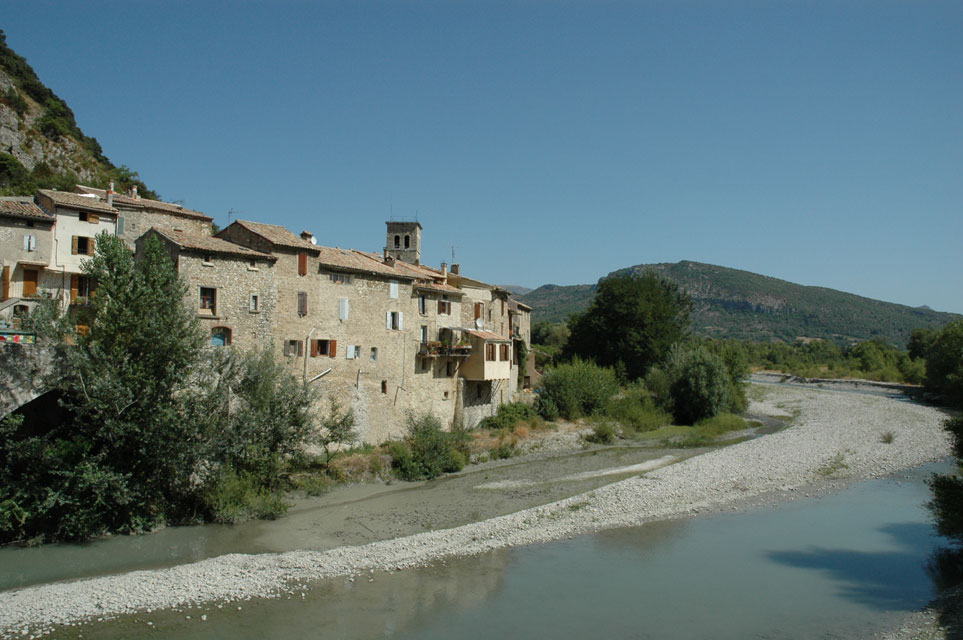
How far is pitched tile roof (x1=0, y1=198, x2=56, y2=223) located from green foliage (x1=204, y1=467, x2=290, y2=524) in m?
14.8

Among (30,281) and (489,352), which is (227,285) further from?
(489,352)

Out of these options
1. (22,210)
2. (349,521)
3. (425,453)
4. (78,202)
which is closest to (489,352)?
(425,453)

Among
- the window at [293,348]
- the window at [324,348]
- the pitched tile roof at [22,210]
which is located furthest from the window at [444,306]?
the pitched tile roof at [22,210]

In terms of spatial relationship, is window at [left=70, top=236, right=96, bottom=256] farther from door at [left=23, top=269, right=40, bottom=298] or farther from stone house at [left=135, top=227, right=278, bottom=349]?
stone house at [left=135, top=227, right=278, bottom=349]

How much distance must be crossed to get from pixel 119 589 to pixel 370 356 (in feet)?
52.4

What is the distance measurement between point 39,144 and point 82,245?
27756mm

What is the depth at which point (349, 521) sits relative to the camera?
22.4 metres

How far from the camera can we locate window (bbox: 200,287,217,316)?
2480cm

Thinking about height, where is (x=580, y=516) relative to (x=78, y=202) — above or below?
below

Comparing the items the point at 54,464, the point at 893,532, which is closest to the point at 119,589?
the point at 54,464

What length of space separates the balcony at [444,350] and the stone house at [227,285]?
8.58 metres

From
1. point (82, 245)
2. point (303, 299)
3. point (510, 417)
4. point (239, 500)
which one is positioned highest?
point (82, 245)

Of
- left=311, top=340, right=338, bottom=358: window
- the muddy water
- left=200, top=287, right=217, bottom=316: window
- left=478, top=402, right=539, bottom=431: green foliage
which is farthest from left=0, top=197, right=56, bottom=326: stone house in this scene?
left=478, top=402, right=539, bottom=431: green foliage

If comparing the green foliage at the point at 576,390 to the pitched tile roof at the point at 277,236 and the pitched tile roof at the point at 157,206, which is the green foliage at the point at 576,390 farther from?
the pitched tile roof at the point at 157,206
